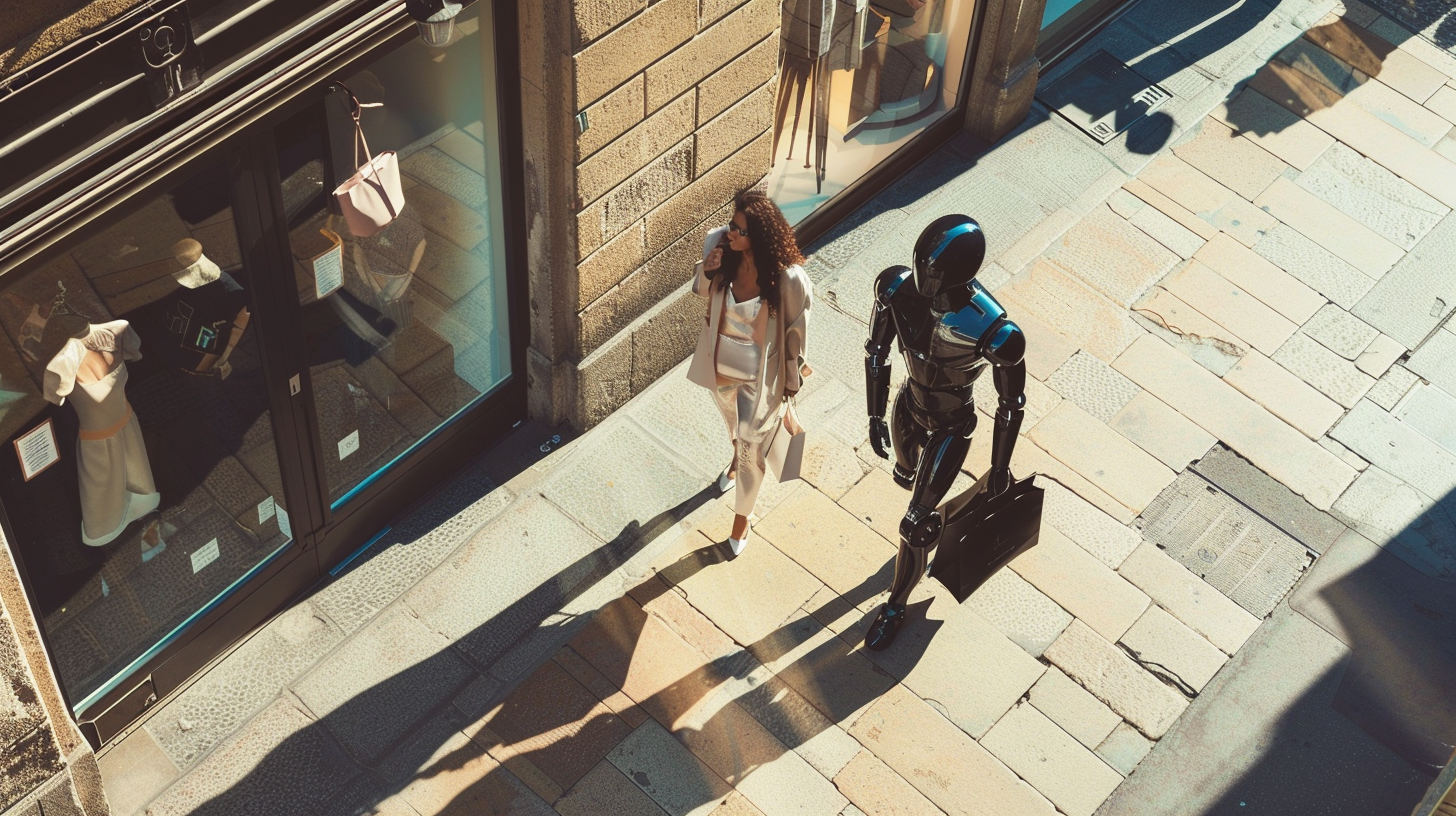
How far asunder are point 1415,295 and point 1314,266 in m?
0.65

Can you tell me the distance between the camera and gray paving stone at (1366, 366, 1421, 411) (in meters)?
8.59

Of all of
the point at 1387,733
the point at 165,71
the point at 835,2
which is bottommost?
the point at 1387,733

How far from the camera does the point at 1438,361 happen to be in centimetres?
886

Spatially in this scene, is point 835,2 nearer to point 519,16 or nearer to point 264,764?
point 519,16

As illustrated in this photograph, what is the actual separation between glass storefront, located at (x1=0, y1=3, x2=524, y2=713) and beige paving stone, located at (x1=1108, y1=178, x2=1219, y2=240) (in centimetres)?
462

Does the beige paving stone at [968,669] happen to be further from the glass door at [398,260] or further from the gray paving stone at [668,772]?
the glass door at [398,260]

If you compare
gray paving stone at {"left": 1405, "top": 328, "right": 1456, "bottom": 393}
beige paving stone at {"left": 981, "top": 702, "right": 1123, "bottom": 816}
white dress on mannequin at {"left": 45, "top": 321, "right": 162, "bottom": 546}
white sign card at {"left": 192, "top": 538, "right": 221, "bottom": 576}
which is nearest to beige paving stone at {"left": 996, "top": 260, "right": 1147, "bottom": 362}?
gray paving stone at {"left": 1405, "top": 328, "right": 1456, "bottom": 393}

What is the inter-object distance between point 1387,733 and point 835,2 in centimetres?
487

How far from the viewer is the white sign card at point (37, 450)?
207 inches

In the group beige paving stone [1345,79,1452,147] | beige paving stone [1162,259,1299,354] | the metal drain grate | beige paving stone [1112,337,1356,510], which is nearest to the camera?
the metal drain grate

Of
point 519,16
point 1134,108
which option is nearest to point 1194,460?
point 1134,108

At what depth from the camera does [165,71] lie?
4746mm

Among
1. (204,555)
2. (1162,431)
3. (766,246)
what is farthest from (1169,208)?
(204,555)

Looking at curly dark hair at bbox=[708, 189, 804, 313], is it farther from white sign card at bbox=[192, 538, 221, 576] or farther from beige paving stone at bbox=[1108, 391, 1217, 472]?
beige paving stone at bbox=[1108, 391, 1217, 472]
